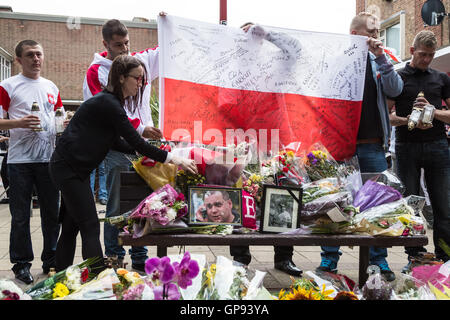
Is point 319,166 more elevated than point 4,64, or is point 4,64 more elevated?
point 4,64

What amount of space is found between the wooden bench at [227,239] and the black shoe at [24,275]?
1257mm

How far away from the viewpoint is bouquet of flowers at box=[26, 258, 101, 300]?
5.40 feet

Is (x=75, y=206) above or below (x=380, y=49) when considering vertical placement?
below

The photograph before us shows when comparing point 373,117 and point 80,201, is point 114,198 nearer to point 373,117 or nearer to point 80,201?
point 80,201

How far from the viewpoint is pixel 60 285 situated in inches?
65.7

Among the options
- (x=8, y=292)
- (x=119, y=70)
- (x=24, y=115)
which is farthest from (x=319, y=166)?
(x=24, y=115)

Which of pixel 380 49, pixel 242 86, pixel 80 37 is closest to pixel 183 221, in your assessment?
pixel 242 86

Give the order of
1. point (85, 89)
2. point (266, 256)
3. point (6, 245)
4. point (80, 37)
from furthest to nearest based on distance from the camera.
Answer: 1. point (80, 37)
2. point (6, 245)
3. point (266, 256)
4. point (85, 89)

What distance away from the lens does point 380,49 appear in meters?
3.32

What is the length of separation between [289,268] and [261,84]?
62.8 inches

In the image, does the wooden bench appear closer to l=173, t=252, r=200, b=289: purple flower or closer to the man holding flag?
the man holding flag

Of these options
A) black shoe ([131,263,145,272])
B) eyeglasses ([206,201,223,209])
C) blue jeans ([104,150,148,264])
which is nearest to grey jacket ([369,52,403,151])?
eyeglasses ([206,201,223,209])
